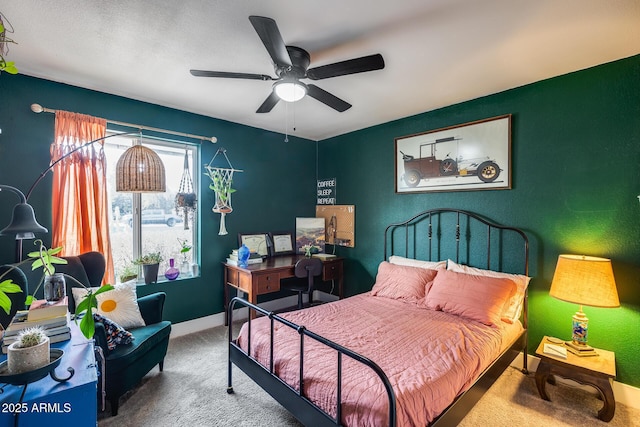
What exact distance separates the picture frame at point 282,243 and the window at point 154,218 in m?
1.04

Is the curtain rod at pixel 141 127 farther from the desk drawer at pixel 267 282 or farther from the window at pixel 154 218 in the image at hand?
the desk drawer at pixel 267 282

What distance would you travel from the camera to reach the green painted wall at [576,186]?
7.39 feet

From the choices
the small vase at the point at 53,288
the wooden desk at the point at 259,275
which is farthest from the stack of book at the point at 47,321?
the wooden desk at the point at 259,275

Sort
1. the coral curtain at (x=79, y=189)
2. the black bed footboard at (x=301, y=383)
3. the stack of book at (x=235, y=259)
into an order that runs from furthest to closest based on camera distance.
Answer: the stack of book at (x=235, y=259)
the coral curtain at (x=79, y=189)
the black bed footboard at (x=301, y=383)

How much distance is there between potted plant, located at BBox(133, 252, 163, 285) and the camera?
312 centimetres

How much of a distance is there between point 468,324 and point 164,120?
362 centimetres

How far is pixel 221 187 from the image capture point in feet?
12.0

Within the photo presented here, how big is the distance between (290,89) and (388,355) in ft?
6.27

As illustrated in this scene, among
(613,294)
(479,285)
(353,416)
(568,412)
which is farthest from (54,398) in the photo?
(613,294)

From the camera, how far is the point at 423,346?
6.57ft

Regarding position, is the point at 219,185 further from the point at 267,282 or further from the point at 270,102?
the point at 270,102

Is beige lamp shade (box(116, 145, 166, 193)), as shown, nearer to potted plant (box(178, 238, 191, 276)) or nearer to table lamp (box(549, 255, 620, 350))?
potted plant (box(178, 238, 191, 276))

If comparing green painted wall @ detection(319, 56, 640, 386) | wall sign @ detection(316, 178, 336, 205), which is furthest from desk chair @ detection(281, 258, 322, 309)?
green painted wall @ detection(319, 56, 640, 386)

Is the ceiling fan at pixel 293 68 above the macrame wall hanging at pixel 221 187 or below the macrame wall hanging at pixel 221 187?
above
